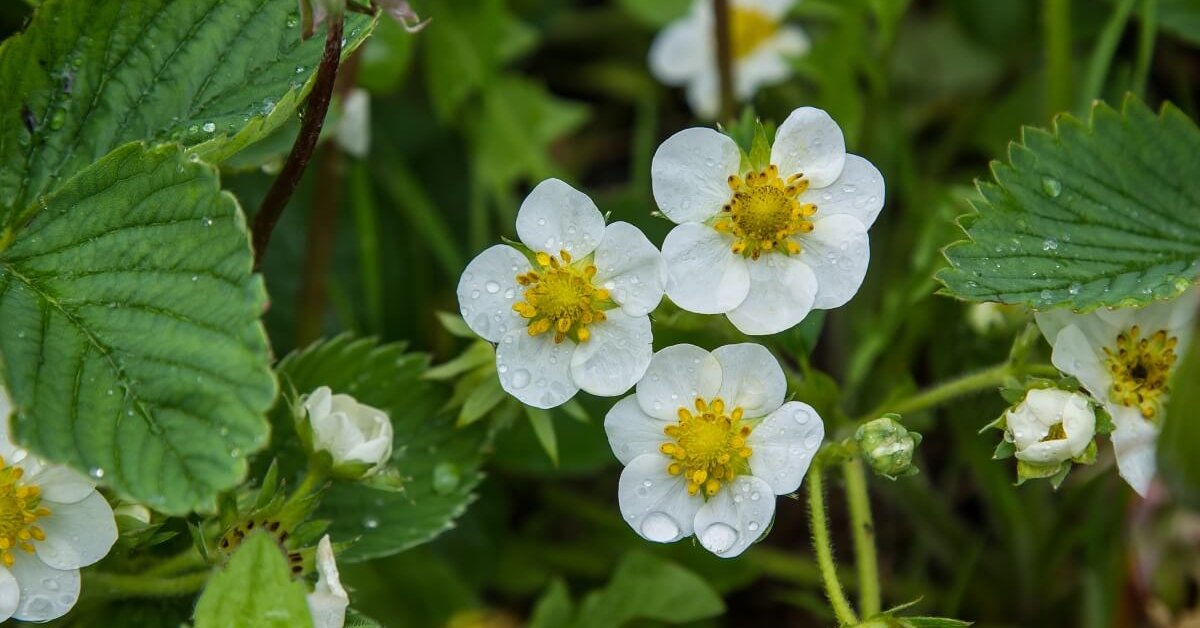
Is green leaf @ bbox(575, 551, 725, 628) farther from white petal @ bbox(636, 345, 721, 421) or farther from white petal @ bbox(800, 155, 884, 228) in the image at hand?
white petal @ bbox(800, 155, 884, 228)

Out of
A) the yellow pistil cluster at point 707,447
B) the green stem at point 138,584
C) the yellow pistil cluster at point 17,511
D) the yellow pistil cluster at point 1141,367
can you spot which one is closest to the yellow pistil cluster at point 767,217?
the yellow pistil cluster at point 707,447

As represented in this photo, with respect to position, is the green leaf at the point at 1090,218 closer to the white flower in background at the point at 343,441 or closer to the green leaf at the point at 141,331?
the white flower in background at the point at 343,441

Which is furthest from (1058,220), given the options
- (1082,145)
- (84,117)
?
(84,117)

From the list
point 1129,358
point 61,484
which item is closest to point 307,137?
point 61,484

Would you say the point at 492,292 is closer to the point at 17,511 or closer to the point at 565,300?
the point at 565,300

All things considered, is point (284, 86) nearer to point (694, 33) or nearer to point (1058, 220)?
point (1058, 220)

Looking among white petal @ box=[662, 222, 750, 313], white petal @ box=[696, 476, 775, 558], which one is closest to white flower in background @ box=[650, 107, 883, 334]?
white petal @ box=[662, 222, 750, 313]
